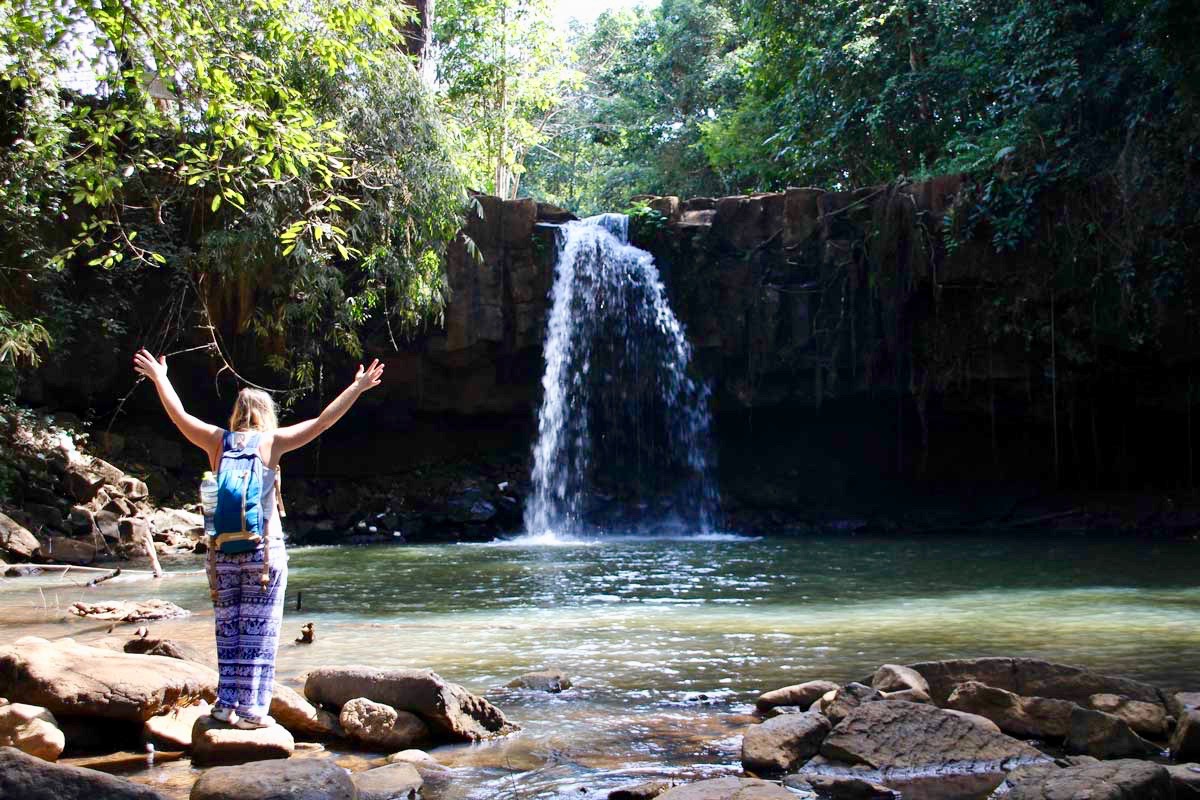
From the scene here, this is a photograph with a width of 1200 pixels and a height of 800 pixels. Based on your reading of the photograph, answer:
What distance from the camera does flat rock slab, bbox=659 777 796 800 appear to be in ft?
10.8

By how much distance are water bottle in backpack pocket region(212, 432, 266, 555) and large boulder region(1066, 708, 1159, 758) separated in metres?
3.25

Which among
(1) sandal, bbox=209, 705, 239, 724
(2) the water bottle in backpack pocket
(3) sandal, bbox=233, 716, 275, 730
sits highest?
(2) the water bottle in backpack pocket

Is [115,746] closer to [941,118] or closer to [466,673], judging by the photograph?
[466,673]

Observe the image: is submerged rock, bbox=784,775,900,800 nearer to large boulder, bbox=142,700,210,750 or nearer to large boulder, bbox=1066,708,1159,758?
large boulder, bbox=1066,708,1159,758

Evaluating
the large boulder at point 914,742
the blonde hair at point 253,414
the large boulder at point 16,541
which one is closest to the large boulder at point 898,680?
the large boulder at point 914,742

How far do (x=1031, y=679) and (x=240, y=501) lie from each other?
349 centimetres

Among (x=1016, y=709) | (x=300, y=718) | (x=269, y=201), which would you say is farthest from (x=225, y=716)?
(x=269, y=201)

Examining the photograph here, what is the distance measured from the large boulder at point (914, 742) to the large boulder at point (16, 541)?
1081cm

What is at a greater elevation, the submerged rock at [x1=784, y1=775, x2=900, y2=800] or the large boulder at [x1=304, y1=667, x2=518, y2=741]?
the large boulder at [x1=304, y1=667, x2=518, y2=741]

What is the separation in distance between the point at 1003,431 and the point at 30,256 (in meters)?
15.9

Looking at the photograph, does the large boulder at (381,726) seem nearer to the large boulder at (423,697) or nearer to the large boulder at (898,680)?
the large boulder at (423,697)

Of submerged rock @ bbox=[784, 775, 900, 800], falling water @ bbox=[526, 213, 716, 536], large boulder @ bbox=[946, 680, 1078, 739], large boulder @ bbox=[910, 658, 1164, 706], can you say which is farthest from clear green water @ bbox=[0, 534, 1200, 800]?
falling water @ bbox=[526, 213, 716, 536]

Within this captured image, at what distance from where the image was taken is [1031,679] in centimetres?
469

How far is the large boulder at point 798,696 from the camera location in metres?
4.82
